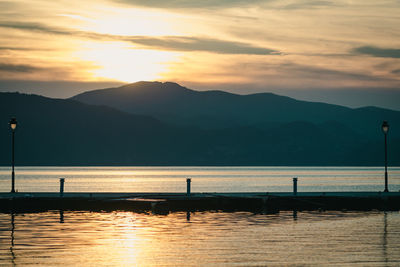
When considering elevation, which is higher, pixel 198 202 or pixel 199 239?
pixel 198 202

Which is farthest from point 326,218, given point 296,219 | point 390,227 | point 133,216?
point 133,216

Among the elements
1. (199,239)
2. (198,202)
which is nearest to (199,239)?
(199,239)

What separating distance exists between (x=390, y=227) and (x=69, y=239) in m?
16.8

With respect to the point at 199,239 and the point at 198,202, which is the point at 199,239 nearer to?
the point at 199,239

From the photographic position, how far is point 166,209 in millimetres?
46500

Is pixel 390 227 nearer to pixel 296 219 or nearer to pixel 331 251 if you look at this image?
pixel 296 219

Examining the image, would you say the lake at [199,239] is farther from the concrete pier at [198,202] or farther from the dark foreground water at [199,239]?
the concrete pier at [198,202]

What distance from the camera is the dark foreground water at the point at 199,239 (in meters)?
25.9

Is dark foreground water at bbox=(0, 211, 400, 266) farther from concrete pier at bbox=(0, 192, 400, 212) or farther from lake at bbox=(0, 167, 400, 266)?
concrete pier at bbox=(0, 192, 400, 212)

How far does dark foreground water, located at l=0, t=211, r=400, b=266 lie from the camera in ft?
85.1

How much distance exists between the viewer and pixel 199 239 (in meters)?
32.2

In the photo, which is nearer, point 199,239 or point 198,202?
point 199,239

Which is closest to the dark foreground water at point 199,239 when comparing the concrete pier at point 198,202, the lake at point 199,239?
the lake at point 199,239

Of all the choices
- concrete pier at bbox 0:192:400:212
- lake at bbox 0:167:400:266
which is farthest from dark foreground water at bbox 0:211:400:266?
concrete pier at bbox 0:192:400:212
